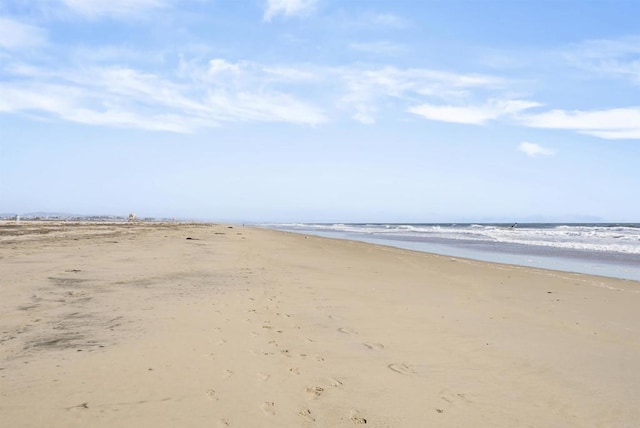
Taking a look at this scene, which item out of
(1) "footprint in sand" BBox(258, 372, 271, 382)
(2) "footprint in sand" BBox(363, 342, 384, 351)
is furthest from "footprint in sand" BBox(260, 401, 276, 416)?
(2) "footprint in sand" BBox(363, 342, 384, 351)

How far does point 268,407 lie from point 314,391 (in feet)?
1.66

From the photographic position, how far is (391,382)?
421 cm

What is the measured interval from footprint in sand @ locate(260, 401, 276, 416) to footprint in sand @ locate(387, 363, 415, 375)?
4.82 feet

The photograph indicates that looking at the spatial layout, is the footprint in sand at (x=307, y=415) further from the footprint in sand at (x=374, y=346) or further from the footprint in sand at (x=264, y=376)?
the footprint in sand at (x=374, y=346)

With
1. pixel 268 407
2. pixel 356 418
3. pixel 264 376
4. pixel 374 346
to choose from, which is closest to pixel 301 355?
pixel 264 376

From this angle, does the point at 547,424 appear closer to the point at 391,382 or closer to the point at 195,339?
the point at 391,382

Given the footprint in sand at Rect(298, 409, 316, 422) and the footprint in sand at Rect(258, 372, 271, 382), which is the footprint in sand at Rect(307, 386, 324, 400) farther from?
the footprint in sand at Rect(258, 372, 271, 382)

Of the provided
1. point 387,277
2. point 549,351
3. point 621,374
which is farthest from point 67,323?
point 387,277

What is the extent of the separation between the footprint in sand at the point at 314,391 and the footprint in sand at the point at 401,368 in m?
0.95

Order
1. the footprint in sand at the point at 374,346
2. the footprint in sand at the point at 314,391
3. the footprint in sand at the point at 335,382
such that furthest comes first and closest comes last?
the footprint in sand at the point at 374,346
the footprint in sand at the point at 335,382
the footprint in sand at the point at 314,391

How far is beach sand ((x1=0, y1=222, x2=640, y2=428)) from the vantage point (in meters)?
3.53

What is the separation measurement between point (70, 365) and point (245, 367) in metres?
1.61

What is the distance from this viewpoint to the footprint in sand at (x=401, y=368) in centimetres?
452

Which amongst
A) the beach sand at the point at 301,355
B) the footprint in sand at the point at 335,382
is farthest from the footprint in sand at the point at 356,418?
the footprint in sand at the point at 335,382
